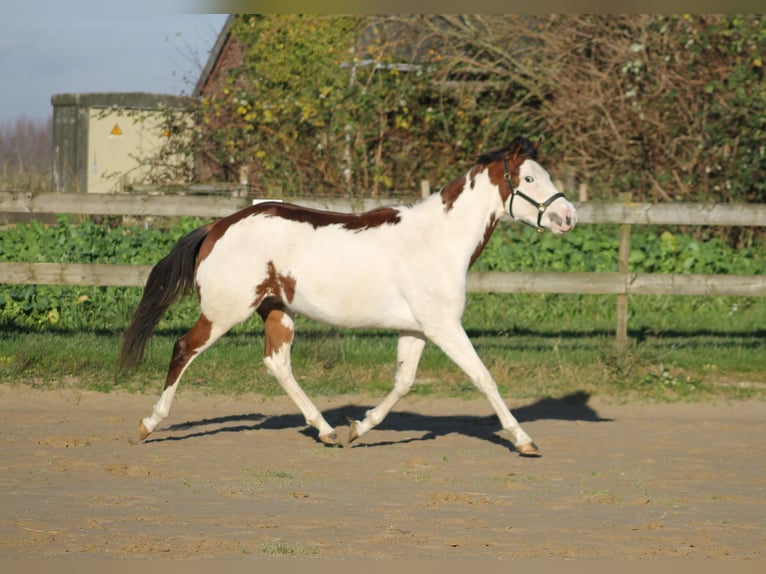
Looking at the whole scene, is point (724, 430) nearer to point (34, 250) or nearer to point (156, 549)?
point (156, 549)

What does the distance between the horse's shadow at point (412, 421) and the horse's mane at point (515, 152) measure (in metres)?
1.92

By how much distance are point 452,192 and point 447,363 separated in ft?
9.70

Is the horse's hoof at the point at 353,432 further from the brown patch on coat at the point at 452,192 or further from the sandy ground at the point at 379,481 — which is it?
the brown patch on coat at the point at 452,192

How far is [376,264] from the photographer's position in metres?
7.32

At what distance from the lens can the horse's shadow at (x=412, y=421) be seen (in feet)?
26.8

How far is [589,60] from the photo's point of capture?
17.4m

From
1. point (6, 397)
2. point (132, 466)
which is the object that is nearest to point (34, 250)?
point (6, 397)

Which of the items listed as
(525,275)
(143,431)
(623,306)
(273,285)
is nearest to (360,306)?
(273,285)

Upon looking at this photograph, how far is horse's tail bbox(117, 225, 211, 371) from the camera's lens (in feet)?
24.8

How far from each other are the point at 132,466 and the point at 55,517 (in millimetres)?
1286

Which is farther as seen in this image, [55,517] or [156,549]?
[55,517]

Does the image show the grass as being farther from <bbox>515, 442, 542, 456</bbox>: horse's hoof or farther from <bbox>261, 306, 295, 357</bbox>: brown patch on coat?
<bbox>515, 442, 542, 456</bbox>: horse's hoof

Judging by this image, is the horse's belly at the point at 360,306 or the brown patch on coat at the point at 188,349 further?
the brown patch on coat at the point at 188,349

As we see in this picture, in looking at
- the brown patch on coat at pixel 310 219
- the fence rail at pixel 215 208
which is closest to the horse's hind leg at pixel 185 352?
the brown patch on coat at pixel 310 219
